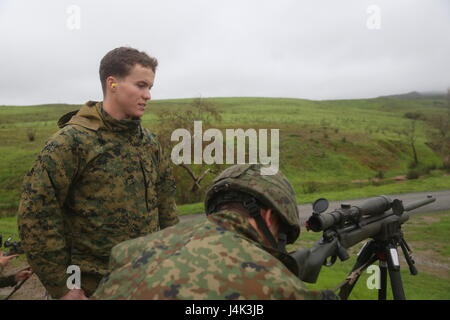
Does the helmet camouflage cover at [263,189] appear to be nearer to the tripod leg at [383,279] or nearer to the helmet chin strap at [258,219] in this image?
the helmet chin strap at [258,219]

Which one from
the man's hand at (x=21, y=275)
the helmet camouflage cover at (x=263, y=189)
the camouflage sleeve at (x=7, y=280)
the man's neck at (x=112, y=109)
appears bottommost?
the camouflage sleeve at (x=7, y=280)

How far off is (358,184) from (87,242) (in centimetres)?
2192

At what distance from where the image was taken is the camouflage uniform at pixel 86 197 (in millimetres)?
2637

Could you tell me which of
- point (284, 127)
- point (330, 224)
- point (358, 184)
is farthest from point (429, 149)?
point (330, 224)

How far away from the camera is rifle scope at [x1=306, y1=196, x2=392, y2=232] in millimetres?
2875

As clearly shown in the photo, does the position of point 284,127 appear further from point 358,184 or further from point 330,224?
point 330,224

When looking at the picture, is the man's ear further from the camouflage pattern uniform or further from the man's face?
the man's face

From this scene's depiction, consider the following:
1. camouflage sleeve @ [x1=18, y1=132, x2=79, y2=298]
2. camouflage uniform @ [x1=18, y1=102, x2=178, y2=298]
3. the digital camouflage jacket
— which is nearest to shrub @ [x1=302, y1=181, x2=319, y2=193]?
camouflage uniform @ [x1=18, y1=102, x2=178, y2=298]

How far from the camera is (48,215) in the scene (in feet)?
8.69

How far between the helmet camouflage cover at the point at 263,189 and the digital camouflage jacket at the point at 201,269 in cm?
27

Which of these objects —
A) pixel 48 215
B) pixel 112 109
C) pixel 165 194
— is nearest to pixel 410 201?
pixel 165 194

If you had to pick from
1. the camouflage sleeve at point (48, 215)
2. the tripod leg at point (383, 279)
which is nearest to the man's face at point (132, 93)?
the camouflage sleeve at point (48, 215)

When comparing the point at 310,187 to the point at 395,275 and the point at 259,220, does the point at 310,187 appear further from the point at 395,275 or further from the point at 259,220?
the point at 259,220

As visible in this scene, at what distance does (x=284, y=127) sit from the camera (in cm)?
3825
